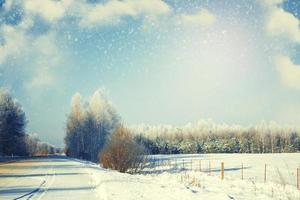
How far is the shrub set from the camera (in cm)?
3475

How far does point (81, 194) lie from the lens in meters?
14.6

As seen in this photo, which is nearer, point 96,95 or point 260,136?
point 96,95

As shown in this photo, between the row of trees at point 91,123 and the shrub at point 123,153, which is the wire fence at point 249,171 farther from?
the row of trees at point 91,123

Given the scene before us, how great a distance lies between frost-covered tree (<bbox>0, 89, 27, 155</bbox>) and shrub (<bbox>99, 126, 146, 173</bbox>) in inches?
1458

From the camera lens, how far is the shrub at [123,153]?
3475cm

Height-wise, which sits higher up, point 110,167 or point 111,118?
point 111,118

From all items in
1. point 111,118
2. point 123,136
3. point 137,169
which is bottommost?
point 137,169

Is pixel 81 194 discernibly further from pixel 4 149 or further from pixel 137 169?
pixel 4 149

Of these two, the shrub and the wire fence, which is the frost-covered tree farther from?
the shrub

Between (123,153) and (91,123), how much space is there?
4472 cm

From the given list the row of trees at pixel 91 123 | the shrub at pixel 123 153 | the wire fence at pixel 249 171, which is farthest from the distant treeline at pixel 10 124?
the shrub at pixel 123 153

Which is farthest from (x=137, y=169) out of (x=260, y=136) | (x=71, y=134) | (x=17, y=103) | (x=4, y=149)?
(x=260, y=136)

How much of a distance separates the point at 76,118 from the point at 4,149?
687 inches

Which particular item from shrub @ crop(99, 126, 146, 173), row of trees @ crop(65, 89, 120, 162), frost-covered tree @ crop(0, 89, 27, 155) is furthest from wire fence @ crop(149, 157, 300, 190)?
frost-covered tree @ crop(0, 89, 27, 155)
